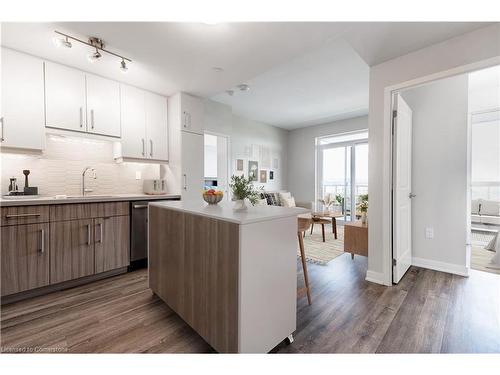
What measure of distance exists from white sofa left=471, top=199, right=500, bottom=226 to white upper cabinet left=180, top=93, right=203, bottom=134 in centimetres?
592

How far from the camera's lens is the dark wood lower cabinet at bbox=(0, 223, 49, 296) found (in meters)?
1.96

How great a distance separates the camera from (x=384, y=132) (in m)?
2.44

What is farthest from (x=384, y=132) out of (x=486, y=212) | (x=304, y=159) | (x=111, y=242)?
(x=486, y=212)

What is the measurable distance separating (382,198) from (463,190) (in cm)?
118

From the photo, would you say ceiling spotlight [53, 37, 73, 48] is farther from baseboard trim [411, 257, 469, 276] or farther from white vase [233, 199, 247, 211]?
baseboard trim [411, 257, 469, 276]

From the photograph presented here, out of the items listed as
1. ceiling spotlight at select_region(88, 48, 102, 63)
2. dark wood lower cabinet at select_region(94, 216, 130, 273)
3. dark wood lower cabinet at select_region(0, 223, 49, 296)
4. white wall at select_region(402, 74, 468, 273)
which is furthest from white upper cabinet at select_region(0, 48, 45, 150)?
white wall at select_region(402, 74, 468, 273)

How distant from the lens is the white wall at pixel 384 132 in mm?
2141

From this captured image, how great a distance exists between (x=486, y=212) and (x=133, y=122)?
7.02m

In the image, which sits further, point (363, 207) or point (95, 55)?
point (363, 207)

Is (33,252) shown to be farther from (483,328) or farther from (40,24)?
(483,328)

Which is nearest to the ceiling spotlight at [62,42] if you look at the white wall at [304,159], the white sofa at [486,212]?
the white wall at [304,159]

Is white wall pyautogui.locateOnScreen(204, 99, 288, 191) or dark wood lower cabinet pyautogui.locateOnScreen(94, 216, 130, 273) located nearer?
dark wood lower cabinet pyautogui.locateOnScreen(94, 216, 130, 273)

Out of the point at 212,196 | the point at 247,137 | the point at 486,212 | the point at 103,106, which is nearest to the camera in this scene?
the point at 212,196

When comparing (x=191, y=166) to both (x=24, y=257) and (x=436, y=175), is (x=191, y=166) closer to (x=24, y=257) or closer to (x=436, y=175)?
(x=24, y=257)
